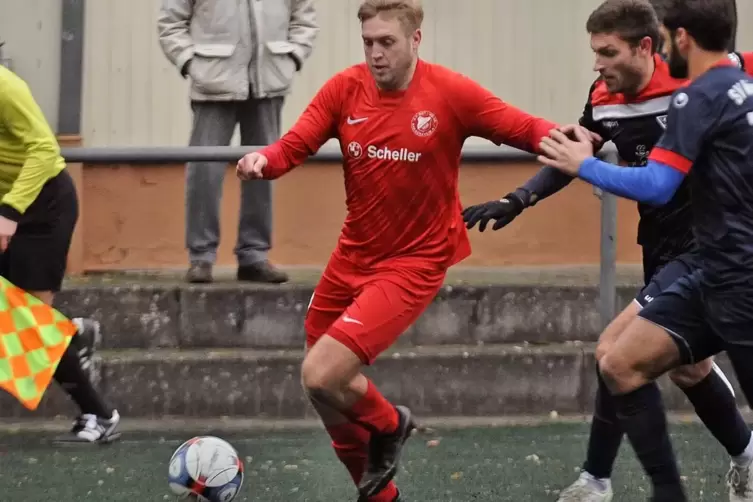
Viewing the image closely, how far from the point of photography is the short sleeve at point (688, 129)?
14.2ft

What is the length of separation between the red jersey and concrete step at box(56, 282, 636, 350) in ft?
7.47

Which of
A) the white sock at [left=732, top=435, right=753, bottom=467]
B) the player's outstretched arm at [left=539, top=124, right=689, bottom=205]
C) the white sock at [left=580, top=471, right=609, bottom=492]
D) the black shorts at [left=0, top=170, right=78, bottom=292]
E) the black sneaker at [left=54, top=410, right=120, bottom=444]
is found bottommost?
the black sneaker at [left=54, top=410, right=120, bottom=444]

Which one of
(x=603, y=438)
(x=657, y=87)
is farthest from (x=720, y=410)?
(x=657, y=87)

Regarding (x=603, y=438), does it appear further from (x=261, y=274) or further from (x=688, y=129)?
(x=261, y=274)

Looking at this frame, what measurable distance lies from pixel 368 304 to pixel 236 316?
100 inches

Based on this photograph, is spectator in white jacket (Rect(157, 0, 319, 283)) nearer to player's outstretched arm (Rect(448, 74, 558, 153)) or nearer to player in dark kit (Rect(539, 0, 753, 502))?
player's outstretched arm (Rect(448, 74, 558, 153))

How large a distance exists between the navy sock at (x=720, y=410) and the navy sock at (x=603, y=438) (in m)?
0.32

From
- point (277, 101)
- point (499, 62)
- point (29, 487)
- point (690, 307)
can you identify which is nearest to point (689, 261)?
point (690, 307)

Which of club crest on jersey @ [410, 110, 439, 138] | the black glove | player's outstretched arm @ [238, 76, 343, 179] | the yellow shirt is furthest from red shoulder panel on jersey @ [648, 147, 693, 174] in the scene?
the yellow shirt

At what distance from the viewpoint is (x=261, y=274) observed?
26.2 ft

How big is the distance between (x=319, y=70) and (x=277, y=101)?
149 centimetres

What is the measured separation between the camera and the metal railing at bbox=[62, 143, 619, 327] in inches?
289

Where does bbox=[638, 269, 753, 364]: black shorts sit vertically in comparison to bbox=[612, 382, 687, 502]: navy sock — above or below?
above

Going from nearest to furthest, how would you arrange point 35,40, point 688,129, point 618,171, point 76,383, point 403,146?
point 688,129
point 618,171
point 403,146
point 76,383
point 35,40
